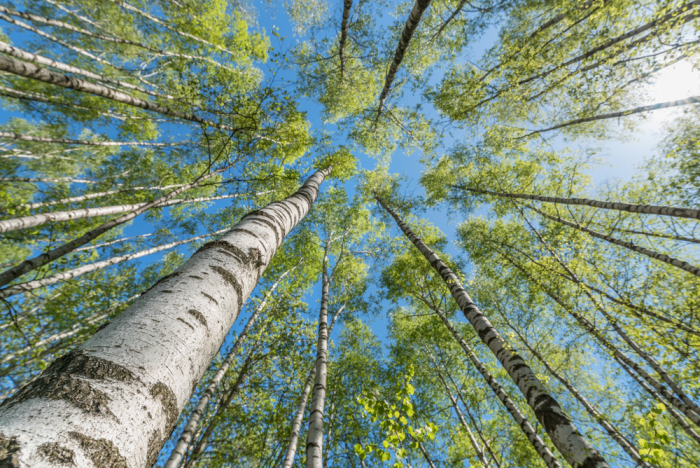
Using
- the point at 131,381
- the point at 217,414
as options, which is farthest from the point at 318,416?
the point at 131,381

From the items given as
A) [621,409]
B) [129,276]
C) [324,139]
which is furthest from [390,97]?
[129,276]

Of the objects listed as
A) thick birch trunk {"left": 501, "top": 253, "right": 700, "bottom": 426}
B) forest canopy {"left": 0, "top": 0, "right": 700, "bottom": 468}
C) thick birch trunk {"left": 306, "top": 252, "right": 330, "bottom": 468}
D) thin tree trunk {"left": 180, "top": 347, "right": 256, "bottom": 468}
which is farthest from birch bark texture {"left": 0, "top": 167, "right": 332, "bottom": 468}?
thick birch trunk {"left": 501, "top": 253, "right": 700, "bottom": 426}

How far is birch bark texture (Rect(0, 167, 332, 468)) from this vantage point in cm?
58

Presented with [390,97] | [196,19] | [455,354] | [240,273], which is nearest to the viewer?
[240,273]

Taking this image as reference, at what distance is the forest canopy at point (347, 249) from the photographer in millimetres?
1435

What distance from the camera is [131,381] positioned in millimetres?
755

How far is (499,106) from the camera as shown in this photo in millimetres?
7883

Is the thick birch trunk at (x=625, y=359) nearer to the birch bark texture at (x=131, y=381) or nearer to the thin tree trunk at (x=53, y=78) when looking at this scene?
the birch bark texture at (x=131, y=381)

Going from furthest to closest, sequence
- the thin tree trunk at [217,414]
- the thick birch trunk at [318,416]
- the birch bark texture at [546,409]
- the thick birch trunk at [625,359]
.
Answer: the thin tree trunk at [217,414] → the thick birch trunk at [625,359] → the thick birch trunk at [318,416] → the birch bark texture at [546,409]

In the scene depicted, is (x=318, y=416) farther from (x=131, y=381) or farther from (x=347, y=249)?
(x=347, y=249)

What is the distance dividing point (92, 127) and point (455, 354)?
52.8ft

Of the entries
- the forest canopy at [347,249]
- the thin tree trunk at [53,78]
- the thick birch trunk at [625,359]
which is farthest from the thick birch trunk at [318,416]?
the thick birch trunk at [625,359]

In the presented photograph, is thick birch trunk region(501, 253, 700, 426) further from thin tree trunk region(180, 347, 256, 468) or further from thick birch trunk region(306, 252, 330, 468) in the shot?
thin tree trunk region(180, 347, 256, 468)

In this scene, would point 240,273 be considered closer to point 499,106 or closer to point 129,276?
point 499,106
